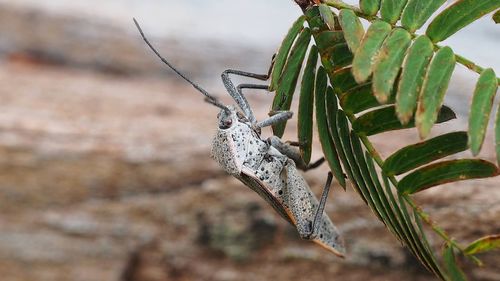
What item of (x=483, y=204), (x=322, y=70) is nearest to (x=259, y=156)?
(x=322, y=70)

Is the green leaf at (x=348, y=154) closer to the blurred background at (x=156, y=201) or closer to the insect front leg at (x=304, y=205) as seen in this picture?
the insect front leg at (x=304, y=205)

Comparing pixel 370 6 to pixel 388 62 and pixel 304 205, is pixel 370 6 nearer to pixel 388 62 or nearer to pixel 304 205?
pixel 388 62

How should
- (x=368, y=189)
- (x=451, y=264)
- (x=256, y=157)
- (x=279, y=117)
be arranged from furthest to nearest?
(x=256, y=157) < (x=279, y=117) < (x=451, y=264) < (x=368, y=189)

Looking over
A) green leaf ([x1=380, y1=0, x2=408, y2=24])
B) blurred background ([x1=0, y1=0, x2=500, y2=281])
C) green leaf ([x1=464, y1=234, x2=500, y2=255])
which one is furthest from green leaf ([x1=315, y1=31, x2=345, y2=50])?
blurred background ([x1=0, y1=0, x2=500, y2=281])

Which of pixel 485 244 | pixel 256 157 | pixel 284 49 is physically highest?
pixel 284 49

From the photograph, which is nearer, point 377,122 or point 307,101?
point 377,122

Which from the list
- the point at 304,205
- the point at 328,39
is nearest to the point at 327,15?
the point at 328,39

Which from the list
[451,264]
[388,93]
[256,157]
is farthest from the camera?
[256,157]
